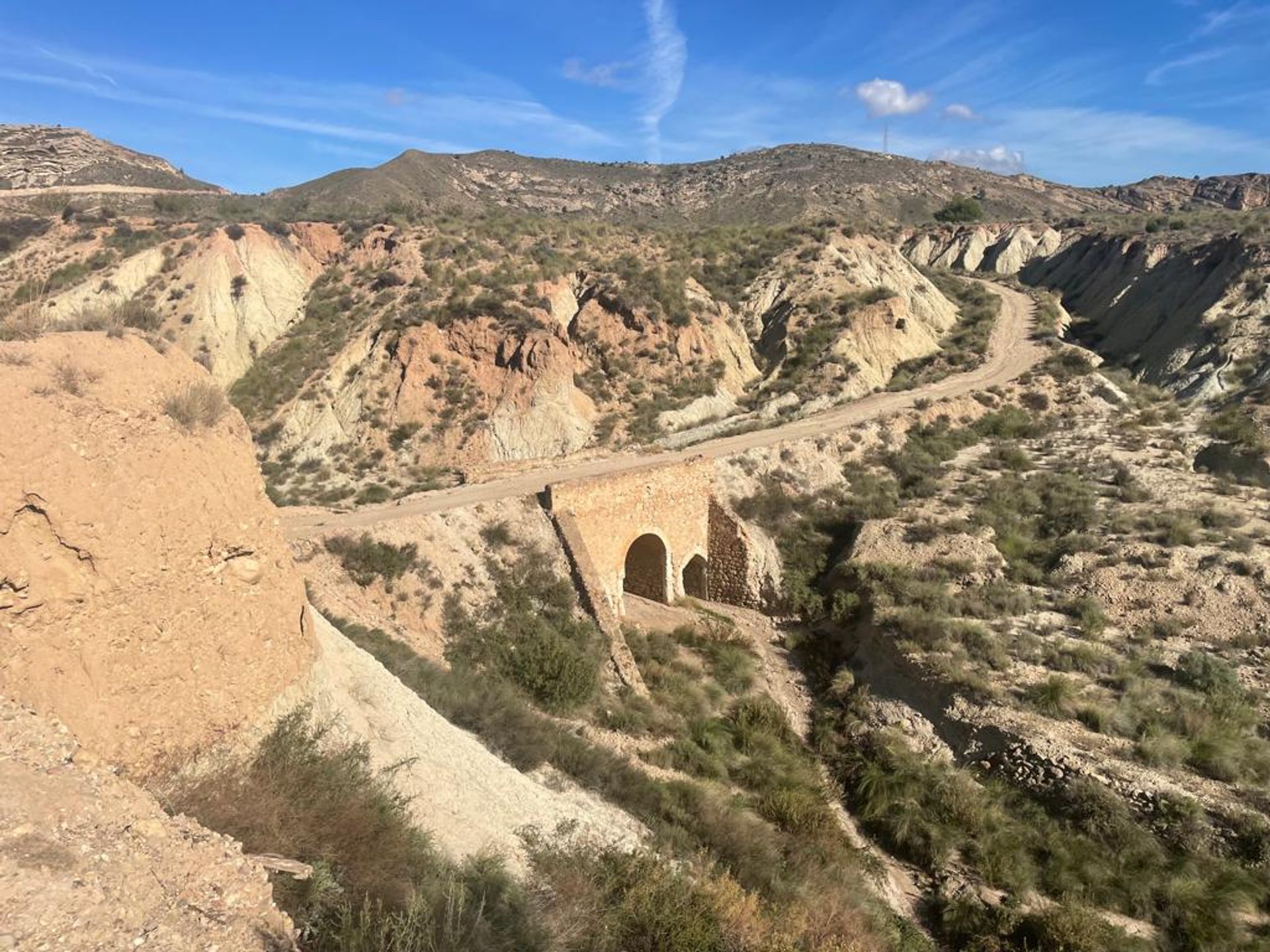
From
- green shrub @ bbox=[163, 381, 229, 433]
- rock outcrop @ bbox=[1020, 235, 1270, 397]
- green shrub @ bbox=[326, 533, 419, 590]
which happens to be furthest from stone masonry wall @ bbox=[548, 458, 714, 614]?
rock outcrop @ bbox=[1020, 235, 1270, 397]

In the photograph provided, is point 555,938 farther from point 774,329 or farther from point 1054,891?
point 774,329

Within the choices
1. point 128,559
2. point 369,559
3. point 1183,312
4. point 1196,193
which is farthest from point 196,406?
point 1196,193

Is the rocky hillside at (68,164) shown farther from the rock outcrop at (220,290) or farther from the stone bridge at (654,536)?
the stone bridge at (654,536)

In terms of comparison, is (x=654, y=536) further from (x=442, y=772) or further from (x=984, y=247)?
(x=984, y=247)

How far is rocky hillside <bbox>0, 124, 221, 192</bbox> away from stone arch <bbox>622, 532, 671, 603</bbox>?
52354mm

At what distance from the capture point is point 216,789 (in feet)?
19.6

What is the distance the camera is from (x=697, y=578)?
79.0 feet

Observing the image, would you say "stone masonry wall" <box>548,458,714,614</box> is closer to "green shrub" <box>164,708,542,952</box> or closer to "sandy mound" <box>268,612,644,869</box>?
"sandy mound" <box>268,612,644,869</box>

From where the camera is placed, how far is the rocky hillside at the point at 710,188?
71562mm

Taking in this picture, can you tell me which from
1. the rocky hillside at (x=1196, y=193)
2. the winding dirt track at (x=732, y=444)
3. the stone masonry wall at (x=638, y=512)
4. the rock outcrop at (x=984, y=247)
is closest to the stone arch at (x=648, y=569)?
the stone masonry wall at (x=638, y=512)

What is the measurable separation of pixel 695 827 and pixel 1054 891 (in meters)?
6.72

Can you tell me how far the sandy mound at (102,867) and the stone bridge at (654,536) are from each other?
12465mm

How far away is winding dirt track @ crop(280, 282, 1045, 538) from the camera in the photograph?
1798 centimetres

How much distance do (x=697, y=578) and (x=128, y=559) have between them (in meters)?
19.4
